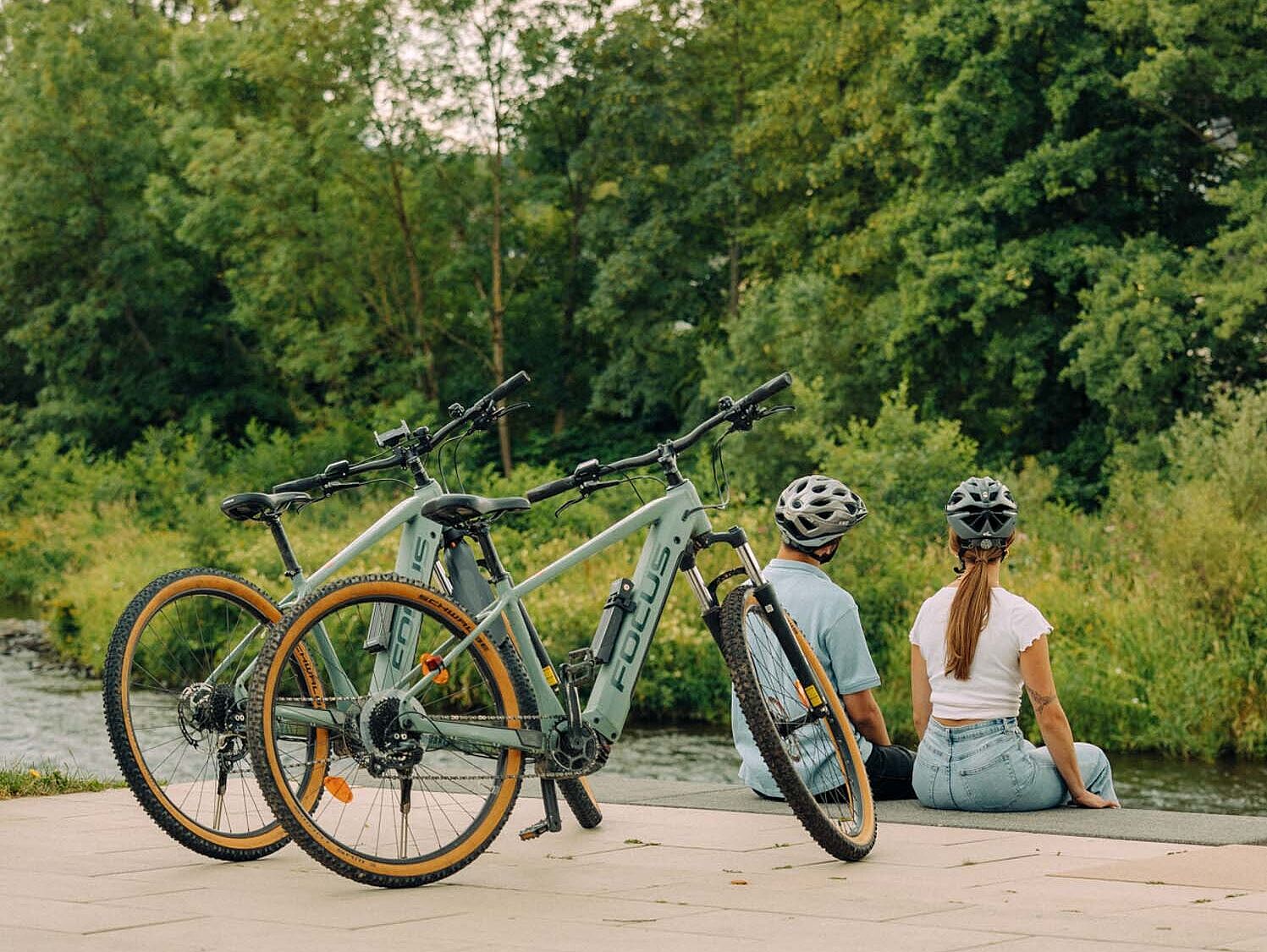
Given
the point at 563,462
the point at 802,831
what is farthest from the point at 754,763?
the point at 563,462

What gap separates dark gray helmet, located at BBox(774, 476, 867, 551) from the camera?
6.02 m

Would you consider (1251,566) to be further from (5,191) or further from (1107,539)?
(5,191)

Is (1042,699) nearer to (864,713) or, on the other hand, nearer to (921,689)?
(921,689)

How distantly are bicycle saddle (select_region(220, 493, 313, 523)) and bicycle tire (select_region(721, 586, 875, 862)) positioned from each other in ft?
4.58

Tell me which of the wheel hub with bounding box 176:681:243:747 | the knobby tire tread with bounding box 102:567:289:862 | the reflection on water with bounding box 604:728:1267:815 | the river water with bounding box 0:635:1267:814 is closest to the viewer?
the knobby tire tread with bounding box 102:567:289:862

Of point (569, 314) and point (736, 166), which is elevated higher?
point (736, 166)

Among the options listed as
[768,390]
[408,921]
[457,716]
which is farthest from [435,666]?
[768,390]

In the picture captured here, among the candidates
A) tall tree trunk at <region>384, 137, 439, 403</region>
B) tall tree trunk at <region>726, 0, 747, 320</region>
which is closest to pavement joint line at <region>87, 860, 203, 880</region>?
tall tree trunk at <region>726, 0, 747, 320</region>

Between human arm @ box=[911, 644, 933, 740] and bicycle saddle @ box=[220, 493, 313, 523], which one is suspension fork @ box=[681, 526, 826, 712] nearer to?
human arm @ box=[911, 644, 933, 740]

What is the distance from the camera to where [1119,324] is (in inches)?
1076

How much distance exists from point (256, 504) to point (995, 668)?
7.83 feet

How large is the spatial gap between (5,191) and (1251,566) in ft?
109

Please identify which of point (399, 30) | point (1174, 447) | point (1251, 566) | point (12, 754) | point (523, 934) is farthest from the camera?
point (399, 30)

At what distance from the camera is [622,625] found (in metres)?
5.43
